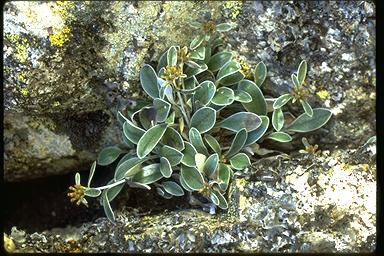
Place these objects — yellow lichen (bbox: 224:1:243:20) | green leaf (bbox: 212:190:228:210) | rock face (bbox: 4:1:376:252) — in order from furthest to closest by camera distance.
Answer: yellow lichen (bbox: 224:1:243:20) < green leaf (bbox: 212:190:228:210) < rock face (bbox: 4:1:376:252)

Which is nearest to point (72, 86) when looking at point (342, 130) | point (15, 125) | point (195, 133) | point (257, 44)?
point (15, 125)

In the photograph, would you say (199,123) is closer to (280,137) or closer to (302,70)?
(280,137)

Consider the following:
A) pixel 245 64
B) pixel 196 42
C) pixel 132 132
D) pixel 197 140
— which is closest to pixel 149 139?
pixel 132 132

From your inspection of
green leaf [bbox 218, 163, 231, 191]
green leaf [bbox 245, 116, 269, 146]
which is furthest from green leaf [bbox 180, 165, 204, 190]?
green leaf [bbox 245, 116, 269, 146]

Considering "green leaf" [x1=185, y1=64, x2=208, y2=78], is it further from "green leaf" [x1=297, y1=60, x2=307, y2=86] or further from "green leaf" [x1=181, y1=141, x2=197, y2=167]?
"green leaf" [x1=297, y1=60, x2=307, y2=86]

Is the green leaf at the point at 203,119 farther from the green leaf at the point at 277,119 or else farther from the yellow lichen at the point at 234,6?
the yellow lichen at the point at 234,6

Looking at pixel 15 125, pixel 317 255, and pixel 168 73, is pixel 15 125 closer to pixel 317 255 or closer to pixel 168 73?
pixel 168 73

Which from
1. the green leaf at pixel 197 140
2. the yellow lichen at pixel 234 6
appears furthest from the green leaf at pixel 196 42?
the green leaf at pixel 197 140
